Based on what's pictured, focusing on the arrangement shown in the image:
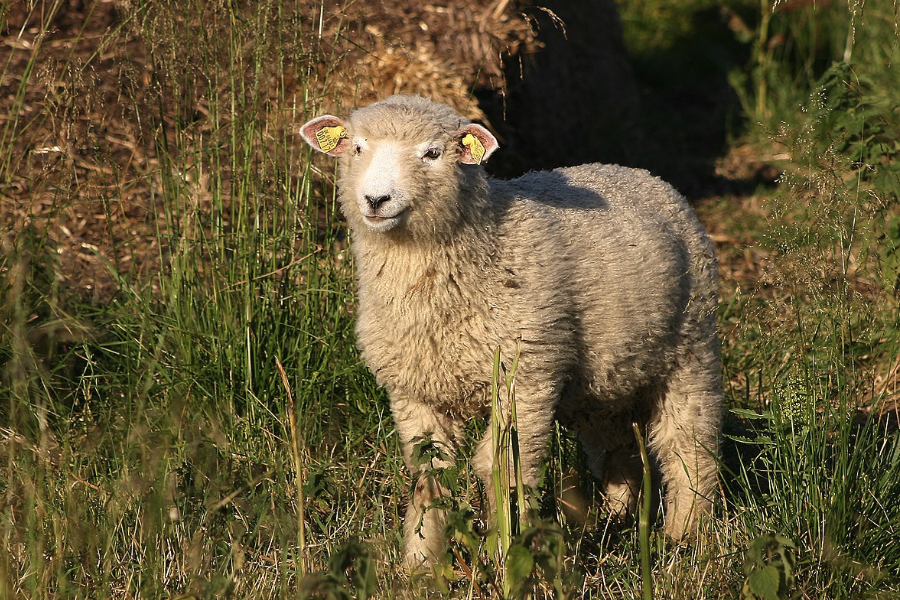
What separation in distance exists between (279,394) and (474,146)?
1.33 metres

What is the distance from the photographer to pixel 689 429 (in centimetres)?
381

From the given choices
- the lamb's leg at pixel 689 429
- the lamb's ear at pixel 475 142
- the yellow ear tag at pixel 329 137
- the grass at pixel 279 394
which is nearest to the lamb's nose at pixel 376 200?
the lamb's ear at pixel 475 142

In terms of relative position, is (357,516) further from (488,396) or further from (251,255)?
(251,255)

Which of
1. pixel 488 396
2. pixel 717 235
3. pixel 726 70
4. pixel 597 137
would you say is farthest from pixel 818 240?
pixel 726 70

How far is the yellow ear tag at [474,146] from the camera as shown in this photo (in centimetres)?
321

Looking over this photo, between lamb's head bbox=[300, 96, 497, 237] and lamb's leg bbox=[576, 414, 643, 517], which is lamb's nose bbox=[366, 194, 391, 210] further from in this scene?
lamb's leg bbox=[576, 414, 643, 517]

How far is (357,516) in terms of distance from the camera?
3.54 meters

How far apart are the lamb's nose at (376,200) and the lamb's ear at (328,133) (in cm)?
41

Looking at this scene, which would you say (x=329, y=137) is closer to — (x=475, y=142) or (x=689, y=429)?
(x=475, y=142)

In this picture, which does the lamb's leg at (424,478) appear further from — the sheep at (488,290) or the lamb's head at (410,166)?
the lamb's head at (410,166)

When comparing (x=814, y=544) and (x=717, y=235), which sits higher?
(x=717, y=235)

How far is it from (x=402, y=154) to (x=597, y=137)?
15.0 feet

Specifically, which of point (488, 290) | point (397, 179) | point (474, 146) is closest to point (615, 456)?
point (488, 290)

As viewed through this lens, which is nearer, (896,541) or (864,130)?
(896,541)
